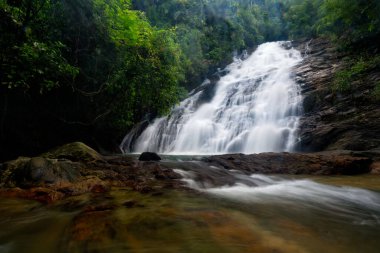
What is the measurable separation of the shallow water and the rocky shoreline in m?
0.32

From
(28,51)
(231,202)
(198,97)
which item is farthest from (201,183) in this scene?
(198,97)

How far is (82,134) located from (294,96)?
10905 millimetres

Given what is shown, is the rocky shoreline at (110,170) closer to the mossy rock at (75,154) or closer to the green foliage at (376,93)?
the mossy rock at (75,154)

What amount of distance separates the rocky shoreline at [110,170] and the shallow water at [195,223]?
321 mm

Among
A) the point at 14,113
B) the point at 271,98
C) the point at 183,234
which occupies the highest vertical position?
the point at 271,98

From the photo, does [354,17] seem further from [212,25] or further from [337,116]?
[212,25]

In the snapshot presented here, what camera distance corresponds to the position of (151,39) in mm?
10055

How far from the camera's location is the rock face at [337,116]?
32.0ft

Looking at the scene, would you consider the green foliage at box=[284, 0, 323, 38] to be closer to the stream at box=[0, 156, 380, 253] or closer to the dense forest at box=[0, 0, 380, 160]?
the dense forest at box=[0, 0, 380, 160]

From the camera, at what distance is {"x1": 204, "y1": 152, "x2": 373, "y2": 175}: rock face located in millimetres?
6668

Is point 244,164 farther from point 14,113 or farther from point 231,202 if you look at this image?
point 14,113

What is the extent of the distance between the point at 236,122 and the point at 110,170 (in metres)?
10.0

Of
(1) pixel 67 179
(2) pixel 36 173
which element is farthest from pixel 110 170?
(2) pixel 36 173

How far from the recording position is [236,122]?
568 inches
